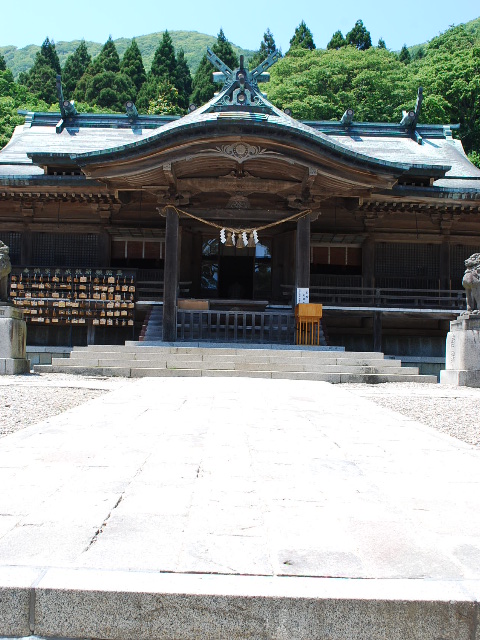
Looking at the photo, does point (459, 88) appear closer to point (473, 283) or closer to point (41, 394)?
point (473, 283)

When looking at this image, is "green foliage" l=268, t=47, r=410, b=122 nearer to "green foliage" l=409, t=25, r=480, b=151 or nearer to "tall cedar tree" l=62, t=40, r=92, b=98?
"green foliage" l=409, t=25, r=480, b=151

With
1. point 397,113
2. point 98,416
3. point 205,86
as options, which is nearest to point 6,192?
point 98,416

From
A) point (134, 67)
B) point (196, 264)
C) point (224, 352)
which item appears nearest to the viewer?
point (224, 352)

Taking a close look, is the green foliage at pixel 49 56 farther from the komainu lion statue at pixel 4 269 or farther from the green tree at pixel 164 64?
the komainu lion statue at pixel 4 269

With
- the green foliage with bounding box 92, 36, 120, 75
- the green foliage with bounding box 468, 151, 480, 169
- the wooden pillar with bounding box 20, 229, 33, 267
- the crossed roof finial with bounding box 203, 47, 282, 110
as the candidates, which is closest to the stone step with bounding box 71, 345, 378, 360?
the wooden pillar with bounding box 20, 229, 33, 267

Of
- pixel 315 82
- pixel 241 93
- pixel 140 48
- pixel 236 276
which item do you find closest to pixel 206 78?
pixel 315 82

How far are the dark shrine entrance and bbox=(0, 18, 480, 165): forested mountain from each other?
20.9 metres

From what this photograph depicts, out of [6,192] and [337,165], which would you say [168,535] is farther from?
[6,192]

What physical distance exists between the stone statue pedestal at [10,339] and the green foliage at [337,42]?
158ft

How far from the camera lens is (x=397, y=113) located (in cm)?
3725

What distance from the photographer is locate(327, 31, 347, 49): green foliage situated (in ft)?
168

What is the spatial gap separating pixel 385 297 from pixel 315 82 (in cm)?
2804

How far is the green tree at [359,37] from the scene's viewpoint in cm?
5206

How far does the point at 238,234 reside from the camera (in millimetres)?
16469
